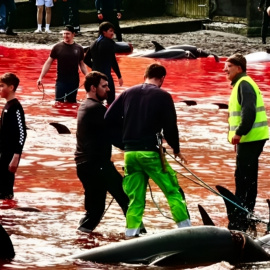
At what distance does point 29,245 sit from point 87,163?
3.56ft

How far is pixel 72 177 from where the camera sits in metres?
14.4

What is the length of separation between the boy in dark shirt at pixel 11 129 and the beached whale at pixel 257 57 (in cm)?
1733

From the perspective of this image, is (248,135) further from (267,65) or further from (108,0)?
(108,0)

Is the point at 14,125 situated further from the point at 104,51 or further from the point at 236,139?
the point at 104,51

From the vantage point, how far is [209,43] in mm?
34656

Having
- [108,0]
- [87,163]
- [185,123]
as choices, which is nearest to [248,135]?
[87,163]

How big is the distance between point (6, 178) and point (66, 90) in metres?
8.09

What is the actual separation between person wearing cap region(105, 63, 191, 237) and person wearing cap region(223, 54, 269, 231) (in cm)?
84

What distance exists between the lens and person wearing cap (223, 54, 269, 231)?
11.5 m

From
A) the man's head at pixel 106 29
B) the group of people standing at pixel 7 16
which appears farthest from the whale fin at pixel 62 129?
the group of people standing at pixel 7 16

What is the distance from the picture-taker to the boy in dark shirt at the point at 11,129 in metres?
12.4

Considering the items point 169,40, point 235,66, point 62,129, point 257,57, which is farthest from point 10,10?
point 235,66

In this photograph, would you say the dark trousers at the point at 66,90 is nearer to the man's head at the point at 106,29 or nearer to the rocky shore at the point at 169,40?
the man's head at the point at 106,29

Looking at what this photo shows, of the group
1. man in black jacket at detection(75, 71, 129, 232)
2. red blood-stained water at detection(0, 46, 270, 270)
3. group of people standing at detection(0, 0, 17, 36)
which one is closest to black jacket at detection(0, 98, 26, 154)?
red blood-stained water at detection(0, 46, 270, 270)
